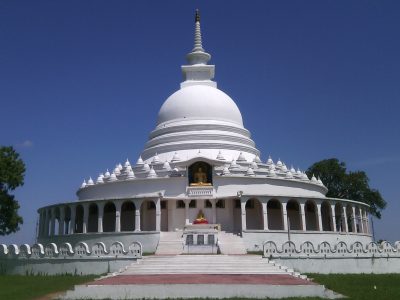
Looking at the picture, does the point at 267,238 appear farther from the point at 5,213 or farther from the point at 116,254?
the point at 5,213

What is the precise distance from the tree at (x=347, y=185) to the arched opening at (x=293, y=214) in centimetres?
1777

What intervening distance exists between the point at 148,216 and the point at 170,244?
6.35 meters

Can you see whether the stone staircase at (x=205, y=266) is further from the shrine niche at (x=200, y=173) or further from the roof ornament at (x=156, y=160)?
the roof ornament at (x=156, y=160)

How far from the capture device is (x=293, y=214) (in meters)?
37.6

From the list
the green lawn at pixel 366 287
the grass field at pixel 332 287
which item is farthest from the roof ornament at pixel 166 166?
the green lawn at pixel 366 287

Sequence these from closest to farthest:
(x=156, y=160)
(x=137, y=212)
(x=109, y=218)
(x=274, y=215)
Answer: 1. (x=137, y=212)
2. (x=274, y=215)
3. (x=109, y=218)
4. (x=156, y=160)

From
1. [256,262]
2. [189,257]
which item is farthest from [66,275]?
[256,262]

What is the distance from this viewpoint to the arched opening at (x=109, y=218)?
38.2m

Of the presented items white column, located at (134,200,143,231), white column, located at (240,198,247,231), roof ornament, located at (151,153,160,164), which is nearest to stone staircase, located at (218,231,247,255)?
white column, located at (240,198,247,231)

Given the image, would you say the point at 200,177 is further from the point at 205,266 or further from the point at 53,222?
the point at 205,266

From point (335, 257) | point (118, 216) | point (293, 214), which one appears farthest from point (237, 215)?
point (335, 257)

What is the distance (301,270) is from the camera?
24797 millimetres

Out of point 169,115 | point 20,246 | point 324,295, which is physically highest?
point 169,115

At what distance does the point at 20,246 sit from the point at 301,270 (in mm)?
16957
